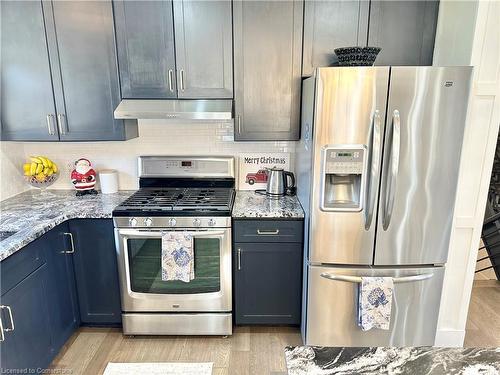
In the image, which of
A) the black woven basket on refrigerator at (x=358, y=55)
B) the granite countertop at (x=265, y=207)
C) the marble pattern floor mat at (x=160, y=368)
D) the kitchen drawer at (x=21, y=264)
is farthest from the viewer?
the granite countertop at (x=265, y=207)

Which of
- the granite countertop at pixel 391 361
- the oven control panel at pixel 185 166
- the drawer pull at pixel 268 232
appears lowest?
the drawer pull at pixel 268 232

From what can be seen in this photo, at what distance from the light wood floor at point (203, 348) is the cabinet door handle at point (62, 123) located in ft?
4.72

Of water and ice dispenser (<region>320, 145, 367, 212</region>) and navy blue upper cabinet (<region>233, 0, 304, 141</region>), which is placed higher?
navy blue upper cabinet (<region>233, 0, 304, 141</region>)

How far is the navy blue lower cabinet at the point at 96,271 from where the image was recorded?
7.26ft

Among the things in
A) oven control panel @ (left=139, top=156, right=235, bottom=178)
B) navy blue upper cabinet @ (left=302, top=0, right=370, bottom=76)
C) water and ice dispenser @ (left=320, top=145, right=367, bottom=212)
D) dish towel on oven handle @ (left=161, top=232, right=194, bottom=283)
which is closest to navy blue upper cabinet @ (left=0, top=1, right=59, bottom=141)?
oven control panel @ (left=139, top=156, right=235, bottom=178)

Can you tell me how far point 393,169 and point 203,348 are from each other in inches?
66.3

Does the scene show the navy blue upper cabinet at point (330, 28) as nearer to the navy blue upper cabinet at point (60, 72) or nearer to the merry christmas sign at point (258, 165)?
the merry christmas sign at point (258, 165)

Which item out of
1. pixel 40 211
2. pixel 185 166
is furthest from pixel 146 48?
pixel 40 211

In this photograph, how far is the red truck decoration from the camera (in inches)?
107

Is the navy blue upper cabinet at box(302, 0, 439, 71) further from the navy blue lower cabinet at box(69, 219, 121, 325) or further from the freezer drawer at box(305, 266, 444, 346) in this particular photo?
the navy blue lower cabinet at box(69, 219, 121, 325)

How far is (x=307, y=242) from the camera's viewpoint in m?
2.07

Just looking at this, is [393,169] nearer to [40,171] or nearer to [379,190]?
[379,190]

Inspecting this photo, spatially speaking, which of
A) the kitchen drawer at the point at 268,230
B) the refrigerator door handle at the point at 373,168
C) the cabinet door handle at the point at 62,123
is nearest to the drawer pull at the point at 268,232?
the kitchen drawer at the point at 268,230

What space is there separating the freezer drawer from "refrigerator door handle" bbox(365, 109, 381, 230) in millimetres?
375
